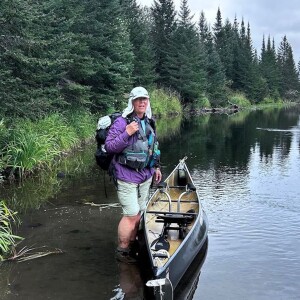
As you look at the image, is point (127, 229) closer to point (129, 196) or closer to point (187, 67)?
point (129, 196)

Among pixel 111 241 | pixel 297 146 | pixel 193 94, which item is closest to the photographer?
pixel 111 241

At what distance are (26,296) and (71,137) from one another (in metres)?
11.0

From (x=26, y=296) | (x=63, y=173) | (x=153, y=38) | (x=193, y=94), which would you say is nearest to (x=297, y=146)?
(x=63, y=173)

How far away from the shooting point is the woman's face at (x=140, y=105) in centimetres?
600

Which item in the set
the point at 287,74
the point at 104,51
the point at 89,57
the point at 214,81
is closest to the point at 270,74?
the point at 287,74

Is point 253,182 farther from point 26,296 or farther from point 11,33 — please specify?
point 26,296

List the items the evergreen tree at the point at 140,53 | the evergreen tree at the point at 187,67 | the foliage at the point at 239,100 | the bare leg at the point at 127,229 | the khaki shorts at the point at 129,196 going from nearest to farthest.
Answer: the khaki shorts at the point at 129,196, the bare leg at the point at 127,229, the evergreen tree at the point at 140,53, the evergreen tree at the point at 187,67, the foliage at the point at 239,100

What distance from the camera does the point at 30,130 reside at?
499 inches

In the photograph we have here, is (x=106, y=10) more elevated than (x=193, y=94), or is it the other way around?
(x=106, y=10)

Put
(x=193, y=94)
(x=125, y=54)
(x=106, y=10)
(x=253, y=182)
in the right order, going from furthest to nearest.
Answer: (x=193, y=94)
(x=125, y=54)
(x=106, y=10)
(x=253, y=182)

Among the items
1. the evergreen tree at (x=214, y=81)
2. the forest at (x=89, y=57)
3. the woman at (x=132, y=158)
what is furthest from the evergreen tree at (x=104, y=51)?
the evergreen tree at (x=214, y=81)

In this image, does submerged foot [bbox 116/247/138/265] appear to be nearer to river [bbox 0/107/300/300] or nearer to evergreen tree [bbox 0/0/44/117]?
river [bbox 0/107/300/300]

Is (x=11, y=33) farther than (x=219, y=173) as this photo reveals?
No

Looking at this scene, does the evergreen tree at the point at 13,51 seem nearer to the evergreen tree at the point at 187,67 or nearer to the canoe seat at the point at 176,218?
the canoe seat at the point at 176,218
